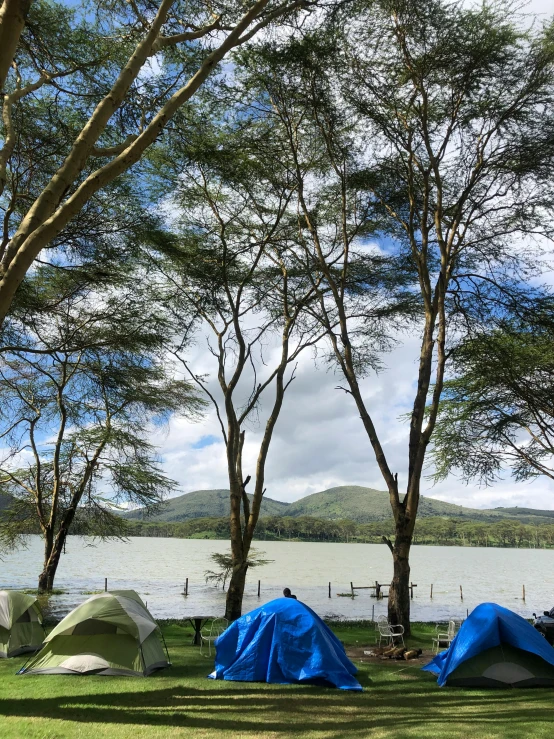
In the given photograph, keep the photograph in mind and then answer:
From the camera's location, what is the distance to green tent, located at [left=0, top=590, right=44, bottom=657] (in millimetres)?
9656

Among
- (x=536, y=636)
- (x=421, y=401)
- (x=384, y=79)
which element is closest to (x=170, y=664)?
(x=536, y=636)

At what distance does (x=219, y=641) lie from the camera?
834 cm

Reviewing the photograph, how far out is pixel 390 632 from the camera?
1051 cm

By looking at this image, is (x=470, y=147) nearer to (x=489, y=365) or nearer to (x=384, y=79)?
(x=384, y=79)

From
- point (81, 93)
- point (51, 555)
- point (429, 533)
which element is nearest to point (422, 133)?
point (81, 93)

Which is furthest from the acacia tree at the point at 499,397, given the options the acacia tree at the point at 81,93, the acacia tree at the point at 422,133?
the acacia tree at the point at 81,93

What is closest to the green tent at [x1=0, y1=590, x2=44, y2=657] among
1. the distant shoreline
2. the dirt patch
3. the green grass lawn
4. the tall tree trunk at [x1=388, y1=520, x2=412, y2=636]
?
the green grass lawn

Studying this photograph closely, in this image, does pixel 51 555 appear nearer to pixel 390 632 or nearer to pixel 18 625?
pixel 18 625

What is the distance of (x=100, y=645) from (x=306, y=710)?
344 centimetres

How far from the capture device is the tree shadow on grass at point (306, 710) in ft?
19.0

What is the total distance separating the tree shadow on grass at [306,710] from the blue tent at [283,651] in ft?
0.84

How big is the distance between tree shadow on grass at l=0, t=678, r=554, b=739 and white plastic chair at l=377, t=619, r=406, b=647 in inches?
105

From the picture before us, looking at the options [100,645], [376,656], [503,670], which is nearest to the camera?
[503,670]

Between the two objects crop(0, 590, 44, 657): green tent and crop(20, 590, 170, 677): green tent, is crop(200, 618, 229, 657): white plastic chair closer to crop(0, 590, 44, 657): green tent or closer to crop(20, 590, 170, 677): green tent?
crop(20, 590, 170, 677): green tent
